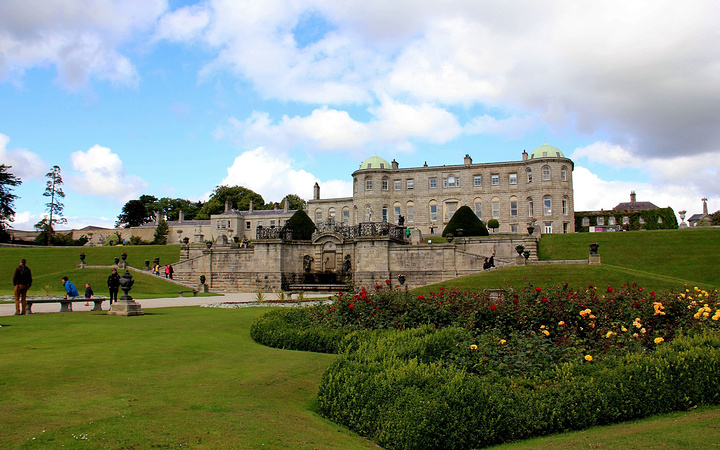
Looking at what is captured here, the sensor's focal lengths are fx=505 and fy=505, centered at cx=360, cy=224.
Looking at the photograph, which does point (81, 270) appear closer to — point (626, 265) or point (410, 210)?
point (626, 265)

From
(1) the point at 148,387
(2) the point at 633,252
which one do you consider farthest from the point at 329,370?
(2) the point at 633,252

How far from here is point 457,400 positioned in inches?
240

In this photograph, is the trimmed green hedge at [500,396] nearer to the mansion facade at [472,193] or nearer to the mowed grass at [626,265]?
the mowed grass at [626,265]

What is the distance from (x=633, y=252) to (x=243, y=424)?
37.4 meters

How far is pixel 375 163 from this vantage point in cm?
7262

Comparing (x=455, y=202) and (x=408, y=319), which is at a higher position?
(x=455, y=202)

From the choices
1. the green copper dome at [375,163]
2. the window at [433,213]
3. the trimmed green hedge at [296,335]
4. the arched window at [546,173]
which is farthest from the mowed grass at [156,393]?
the green copper dome at [375,163]

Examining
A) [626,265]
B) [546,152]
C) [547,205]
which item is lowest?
[626,265]

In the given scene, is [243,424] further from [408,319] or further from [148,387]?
[408,319]

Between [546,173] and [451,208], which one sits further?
[451,208]

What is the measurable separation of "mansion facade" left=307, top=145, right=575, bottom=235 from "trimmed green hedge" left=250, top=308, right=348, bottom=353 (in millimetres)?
51318

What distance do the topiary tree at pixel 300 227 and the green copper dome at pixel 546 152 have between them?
36.3 meters

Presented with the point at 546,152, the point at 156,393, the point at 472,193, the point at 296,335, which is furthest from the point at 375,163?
the point at 156,393

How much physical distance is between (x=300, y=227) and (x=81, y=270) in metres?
16.7
